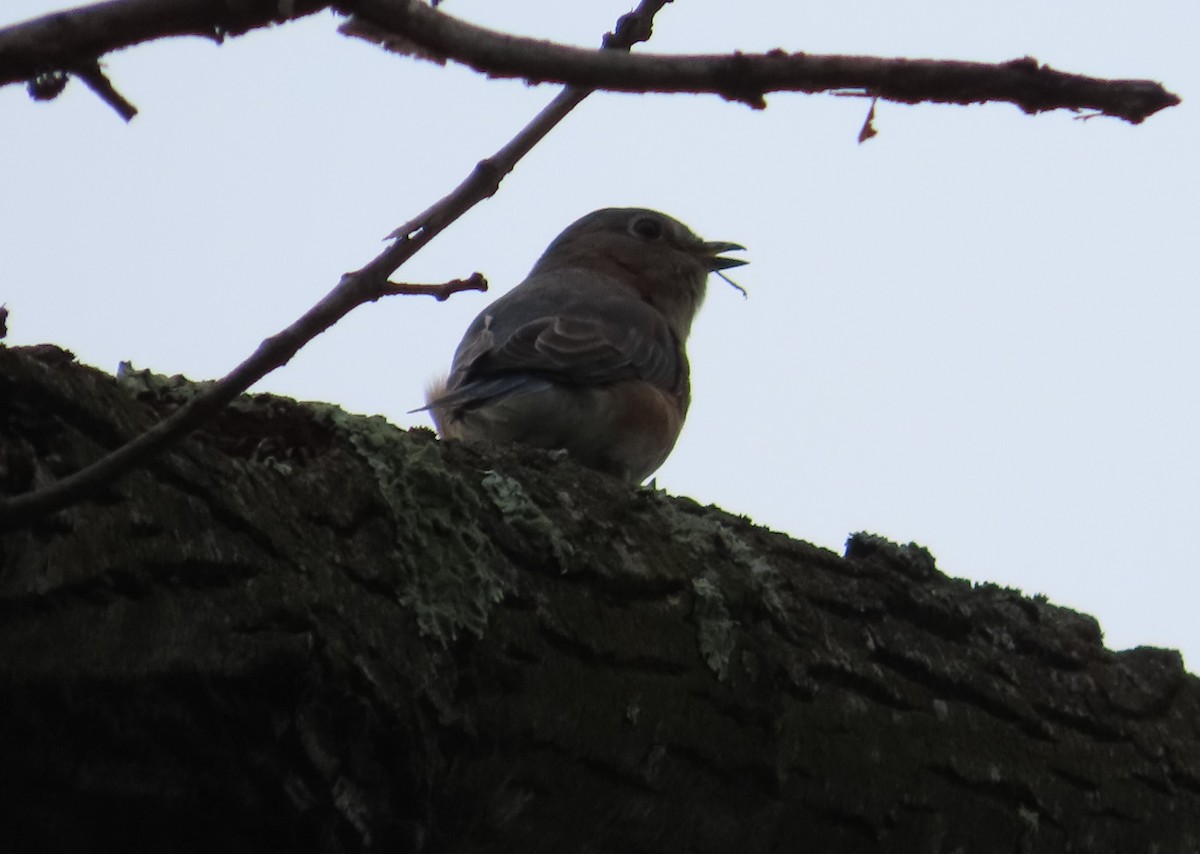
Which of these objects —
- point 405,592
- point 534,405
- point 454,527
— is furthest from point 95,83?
point 534,405

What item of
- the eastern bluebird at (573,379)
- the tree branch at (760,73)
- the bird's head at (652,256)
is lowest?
the tree branch at (760,73)

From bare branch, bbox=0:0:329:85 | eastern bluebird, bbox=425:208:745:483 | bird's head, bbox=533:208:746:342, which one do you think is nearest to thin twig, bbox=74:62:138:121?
bare branch, bbox=0:0:329:85

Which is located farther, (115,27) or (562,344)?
(562,344)

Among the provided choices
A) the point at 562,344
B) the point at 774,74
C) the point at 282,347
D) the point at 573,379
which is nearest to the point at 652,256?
the point at 562,344

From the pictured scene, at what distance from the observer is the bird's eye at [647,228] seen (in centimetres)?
797

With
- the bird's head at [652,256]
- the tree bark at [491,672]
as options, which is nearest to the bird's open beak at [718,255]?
the bird's head at [652,256]

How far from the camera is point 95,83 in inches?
53.9

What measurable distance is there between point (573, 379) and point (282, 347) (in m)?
3.97

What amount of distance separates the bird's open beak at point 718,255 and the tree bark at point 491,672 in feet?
14.4

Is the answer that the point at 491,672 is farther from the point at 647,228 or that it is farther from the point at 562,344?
the point at 647,228

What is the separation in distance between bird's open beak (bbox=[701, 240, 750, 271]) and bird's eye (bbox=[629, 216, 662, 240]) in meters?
0.24

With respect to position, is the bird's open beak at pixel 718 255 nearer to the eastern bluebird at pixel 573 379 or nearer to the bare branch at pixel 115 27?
the eastern bluebird at pixel 573 379

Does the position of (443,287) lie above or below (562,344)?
below

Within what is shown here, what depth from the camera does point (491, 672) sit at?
2459 millimetres
